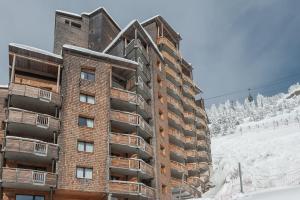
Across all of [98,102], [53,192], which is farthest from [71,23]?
[53,192]

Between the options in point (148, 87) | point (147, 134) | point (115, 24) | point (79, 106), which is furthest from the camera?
point (115, 24)

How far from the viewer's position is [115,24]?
6266 centimetres

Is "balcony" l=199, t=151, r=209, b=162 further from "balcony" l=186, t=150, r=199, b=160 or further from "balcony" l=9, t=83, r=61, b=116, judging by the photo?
"balcony" l=9, t=83, r=61, b=116

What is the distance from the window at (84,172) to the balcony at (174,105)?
2319 centimetres

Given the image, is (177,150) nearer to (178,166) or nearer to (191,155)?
(178,166)

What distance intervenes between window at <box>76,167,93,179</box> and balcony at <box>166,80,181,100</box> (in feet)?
81.6

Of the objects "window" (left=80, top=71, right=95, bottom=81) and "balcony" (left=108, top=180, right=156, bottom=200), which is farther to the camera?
"window" (left=80, top=71, right=95, bottom=81)

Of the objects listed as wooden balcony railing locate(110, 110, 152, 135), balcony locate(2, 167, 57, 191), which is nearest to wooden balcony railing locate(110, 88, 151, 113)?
wooden balcony railing locate(110, 110, 152, 135)

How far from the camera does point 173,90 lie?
6291 cm

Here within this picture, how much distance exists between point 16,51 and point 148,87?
19.8 metres

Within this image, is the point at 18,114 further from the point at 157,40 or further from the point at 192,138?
the point at 192,138

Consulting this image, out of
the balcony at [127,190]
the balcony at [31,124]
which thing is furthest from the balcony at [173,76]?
the balcony at [31,124]

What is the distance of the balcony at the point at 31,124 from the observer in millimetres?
36969

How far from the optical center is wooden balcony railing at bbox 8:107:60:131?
3688 centimetres
